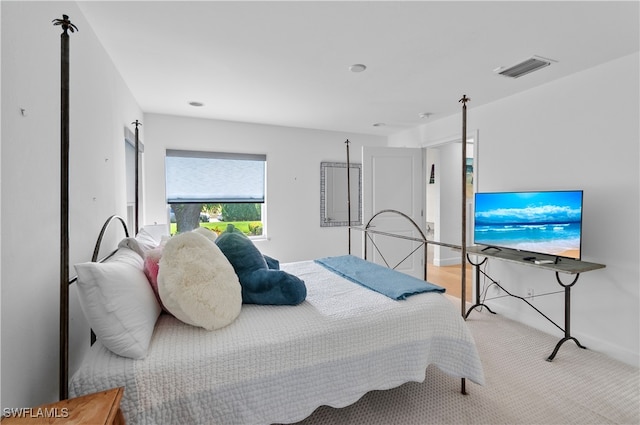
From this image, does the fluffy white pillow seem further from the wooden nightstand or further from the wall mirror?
the wall mirror

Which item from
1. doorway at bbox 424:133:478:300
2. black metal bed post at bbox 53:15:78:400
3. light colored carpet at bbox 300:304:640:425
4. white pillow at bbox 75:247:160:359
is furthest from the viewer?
doorway at bbox 424:133:478:300

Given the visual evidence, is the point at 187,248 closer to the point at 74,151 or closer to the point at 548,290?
the point at 74,151

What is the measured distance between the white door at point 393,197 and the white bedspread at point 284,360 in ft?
8.49

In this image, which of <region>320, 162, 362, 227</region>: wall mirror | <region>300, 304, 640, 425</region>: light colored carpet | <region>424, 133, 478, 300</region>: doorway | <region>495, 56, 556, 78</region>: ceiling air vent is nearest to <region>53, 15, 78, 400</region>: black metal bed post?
<region>300, 304, 640, 425</region>: light colored carpet

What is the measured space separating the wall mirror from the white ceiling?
1.72 meters

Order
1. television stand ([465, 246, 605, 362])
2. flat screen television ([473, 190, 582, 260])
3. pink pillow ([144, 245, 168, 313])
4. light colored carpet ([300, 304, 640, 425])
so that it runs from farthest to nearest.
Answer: flat screen television ([473, 190, 582, 260]), television stand ([465, 246, 605, 362]), light colored carpet ([300, 304, 640, 425]), pink pillow ([144, 245, 168, 313])

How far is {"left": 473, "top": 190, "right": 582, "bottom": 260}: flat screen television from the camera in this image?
8.44 ft

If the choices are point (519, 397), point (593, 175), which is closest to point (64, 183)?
point (519, 397)

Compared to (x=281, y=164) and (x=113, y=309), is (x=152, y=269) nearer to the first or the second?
(x=113, y=309)

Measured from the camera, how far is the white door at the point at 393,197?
4.48 meters

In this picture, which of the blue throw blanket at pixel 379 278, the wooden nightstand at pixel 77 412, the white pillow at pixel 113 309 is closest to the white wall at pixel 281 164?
the blue throw blanket at pixel 379 278

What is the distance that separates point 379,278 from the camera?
2.26 m

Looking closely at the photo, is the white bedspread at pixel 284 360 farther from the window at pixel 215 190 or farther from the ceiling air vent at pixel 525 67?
the window at pixel 215 190

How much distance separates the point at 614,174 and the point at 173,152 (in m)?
4.53
